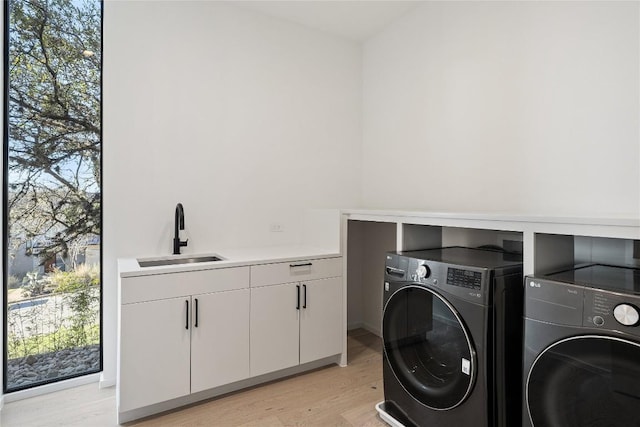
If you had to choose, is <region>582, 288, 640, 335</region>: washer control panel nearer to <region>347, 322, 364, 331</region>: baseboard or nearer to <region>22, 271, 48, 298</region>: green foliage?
<region>347, 322, 364, 331</region>: baseboard

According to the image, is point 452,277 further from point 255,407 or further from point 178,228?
point 178,228

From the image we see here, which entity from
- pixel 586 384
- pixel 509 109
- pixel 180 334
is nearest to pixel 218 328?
pixel 180 334

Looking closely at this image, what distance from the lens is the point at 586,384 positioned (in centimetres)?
115

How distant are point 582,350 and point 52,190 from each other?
2.86m

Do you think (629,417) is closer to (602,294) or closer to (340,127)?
(602,294)

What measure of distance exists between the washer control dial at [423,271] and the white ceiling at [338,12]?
Answer: 2.12 metres

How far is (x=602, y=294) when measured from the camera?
1113 millimetres

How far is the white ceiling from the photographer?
2680mm

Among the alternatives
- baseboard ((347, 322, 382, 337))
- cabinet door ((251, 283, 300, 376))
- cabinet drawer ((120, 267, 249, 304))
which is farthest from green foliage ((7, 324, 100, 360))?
baseboard ((347, 322, 382, 337))

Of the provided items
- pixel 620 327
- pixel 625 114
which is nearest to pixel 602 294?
pixel 620 327

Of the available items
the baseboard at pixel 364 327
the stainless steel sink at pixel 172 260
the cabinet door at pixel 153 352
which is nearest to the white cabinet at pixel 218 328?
the cabinet door at pixel 153 352

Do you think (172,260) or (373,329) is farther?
(373,329)

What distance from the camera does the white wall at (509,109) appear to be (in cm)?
166

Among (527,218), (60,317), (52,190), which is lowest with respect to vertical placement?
(60,317)
